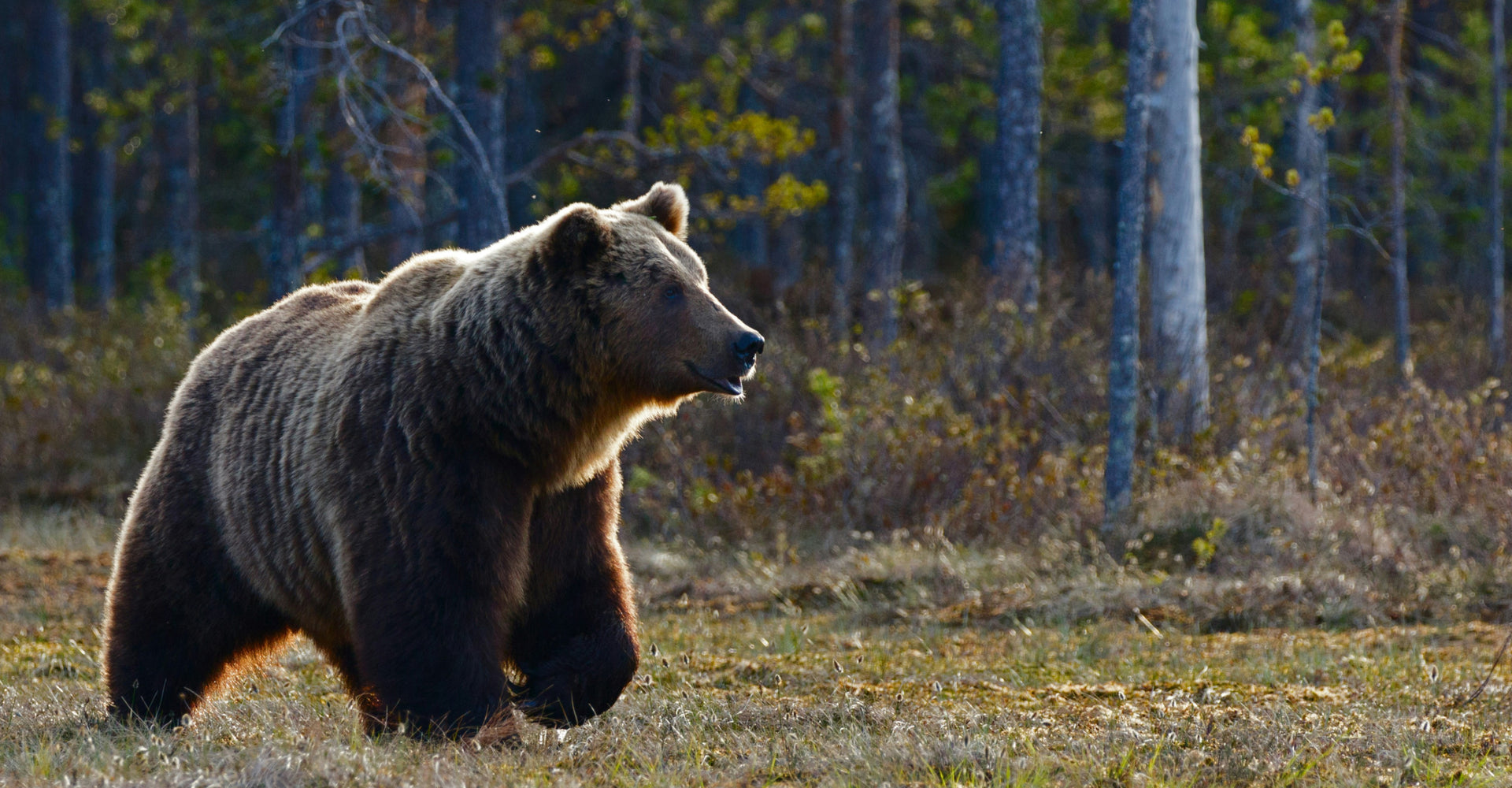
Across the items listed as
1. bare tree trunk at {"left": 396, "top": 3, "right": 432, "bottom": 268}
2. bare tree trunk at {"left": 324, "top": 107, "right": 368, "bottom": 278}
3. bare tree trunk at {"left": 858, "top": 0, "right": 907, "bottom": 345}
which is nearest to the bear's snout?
bare tree trunk at {"left": 396, "top": 3, "right": 432, "bottom": 268}

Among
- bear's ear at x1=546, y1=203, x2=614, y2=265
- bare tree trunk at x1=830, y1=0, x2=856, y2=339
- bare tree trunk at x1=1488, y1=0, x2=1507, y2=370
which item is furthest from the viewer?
bare tree trunk at x1=830, y1=0, x2=856, y2=339

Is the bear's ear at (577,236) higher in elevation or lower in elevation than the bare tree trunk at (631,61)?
lower

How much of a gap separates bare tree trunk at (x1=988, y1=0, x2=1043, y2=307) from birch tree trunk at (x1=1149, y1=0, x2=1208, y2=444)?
67.4 inches

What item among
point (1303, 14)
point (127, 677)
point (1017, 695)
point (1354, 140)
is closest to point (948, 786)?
point (1017, 695)

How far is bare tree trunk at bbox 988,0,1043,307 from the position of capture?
39.7ft

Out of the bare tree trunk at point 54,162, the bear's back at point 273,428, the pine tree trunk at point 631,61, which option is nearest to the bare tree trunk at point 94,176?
the bare tree trunk at point 54,162

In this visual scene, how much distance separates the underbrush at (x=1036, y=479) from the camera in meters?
7.44

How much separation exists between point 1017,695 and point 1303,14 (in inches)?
525

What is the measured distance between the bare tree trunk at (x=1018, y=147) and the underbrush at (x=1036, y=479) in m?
0.59

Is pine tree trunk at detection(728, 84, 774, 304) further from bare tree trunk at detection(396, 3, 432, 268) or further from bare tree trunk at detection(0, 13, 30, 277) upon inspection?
bare tree trunk at detection(0, 13, 30, 277)

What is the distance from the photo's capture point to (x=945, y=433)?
368 inches

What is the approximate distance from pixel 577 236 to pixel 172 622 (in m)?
2.01

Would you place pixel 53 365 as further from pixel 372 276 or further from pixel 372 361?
pixel 372 361

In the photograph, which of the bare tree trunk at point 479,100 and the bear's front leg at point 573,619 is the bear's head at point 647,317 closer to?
the bear's front leg at point 573,619
